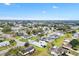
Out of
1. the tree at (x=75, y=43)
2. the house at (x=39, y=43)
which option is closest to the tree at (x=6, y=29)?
the house at (x=39, y=43)

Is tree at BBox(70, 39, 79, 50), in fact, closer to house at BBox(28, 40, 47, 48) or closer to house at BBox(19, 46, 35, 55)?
house at BBox(28, 40, 47, 48)

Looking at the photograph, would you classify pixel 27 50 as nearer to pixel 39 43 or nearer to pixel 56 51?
pixel 39 43

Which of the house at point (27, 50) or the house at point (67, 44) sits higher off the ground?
the house at point (67, 44)

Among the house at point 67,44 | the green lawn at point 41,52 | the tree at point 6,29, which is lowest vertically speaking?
the green lawn at point 41,52

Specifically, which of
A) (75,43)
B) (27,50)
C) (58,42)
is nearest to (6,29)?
(27,50)

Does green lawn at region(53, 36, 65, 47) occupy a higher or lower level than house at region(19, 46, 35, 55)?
higher

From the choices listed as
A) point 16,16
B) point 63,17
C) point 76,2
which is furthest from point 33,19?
point 76,2

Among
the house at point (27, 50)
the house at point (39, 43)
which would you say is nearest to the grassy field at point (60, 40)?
the house at point (39, 43)

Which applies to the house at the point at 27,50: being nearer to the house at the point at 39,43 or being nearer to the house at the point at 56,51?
the house at the point at 39,43

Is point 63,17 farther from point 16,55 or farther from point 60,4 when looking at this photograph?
point 16,55

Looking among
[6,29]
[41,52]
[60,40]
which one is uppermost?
[6,29]

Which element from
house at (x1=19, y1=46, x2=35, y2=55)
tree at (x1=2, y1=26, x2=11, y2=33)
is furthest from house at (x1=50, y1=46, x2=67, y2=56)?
tree at (x1=2, y1=26, x2=11, y2=33)

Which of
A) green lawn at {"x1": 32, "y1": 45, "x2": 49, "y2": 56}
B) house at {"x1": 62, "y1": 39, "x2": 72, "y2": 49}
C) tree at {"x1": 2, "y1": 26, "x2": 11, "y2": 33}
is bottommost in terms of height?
green lawn at {"x1": 32, "y1": 45, "x2": 49, "y2": 56}
